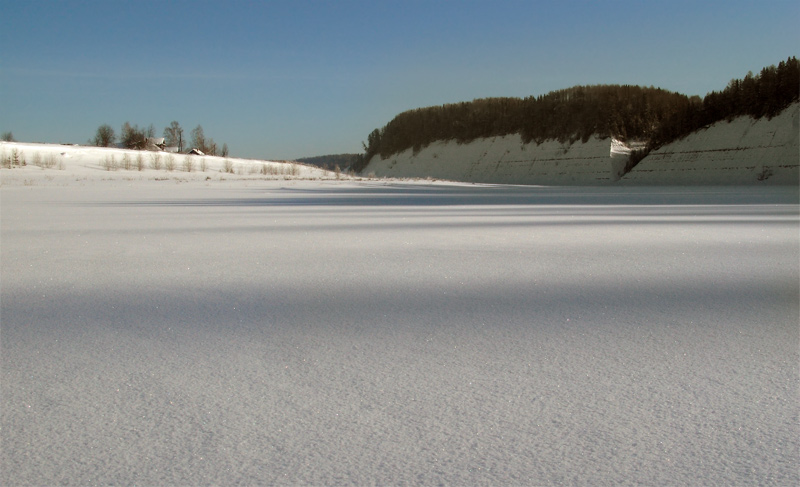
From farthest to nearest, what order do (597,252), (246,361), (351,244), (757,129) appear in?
(757,129), (351,244), (597,252), (246,361)

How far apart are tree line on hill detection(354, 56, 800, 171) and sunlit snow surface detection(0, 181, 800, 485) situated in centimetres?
2269

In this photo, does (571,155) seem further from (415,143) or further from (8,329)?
(8,329)

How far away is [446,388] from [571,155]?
3006 centimetres

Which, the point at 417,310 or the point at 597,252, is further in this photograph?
the point at 597,252

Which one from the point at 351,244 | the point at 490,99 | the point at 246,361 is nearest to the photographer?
the point at 246,361

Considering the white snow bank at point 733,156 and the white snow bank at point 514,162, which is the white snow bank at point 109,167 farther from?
the white snow bank at point 733,156

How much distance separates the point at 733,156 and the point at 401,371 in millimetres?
23562

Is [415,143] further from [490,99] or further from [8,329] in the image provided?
[8,329]

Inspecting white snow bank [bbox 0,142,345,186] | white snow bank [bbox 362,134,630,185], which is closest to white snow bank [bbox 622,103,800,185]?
white snow bank [bbox 362,134,630,185]

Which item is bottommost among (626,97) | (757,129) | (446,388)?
(446,388)

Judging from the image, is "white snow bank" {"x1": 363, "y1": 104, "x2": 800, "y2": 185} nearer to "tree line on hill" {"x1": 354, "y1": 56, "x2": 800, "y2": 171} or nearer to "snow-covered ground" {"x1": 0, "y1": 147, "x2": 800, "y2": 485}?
"tree line on hill" {"x1": 354, "y1": 56, "x2": 800, "y2": 171}

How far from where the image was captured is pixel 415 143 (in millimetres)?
42250

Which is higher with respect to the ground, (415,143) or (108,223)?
(415,143)

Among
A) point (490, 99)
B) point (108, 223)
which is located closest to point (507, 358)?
point (108, 223)
